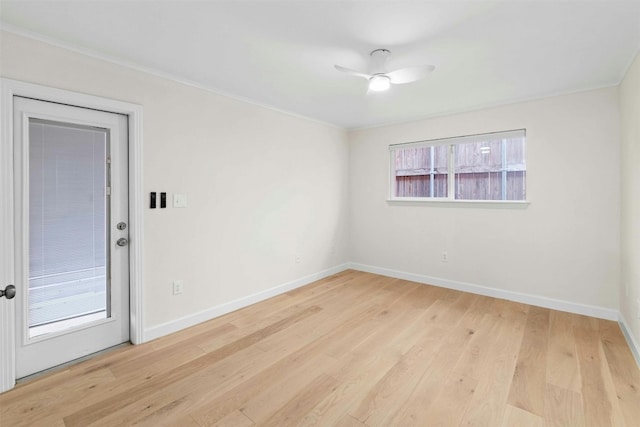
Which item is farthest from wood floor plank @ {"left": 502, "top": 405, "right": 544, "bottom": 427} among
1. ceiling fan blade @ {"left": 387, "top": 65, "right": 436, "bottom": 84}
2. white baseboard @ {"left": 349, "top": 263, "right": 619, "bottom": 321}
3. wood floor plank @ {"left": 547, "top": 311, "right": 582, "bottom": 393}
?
ceiling fan blade @ {"left": 387, "top": 65, "right": 436, "bottom": 84}

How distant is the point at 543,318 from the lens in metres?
3.11

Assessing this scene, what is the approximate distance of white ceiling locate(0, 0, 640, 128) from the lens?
1763 millimetres

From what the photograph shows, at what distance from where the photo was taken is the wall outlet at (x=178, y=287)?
9.33ft

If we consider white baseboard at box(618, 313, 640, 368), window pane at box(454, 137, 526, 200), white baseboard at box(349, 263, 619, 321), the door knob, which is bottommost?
white baseboard at box(618, 313, 640, 368)

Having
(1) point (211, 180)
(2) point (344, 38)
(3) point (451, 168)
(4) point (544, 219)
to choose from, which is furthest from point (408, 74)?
(4) point (544, 219)

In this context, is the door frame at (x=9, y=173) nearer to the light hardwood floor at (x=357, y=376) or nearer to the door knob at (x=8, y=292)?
the light hardwood floor at (x=357, y=376)

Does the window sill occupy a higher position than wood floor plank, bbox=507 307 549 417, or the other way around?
the window sill

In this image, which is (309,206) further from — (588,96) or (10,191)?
(588,96)

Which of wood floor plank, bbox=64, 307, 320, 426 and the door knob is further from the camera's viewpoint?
wood floor plank, bbox=64, 307, 320, 426

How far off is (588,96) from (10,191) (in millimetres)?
5032

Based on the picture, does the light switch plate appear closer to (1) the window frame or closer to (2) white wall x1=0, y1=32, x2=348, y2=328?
(2) white wall x1=0, y1=32, x2=348, y2=328

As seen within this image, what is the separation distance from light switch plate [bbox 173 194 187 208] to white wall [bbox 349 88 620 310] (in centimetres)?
286

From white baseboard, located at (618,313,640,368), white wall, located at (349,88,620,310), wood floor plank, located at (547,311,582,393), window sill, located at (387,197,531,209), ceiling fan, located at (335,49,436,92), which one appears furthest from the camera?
window sill, located at (387,197,531,209)

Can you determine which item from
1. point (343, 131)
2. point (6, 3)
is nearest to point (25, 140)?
point (6, 3)
